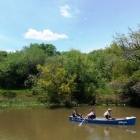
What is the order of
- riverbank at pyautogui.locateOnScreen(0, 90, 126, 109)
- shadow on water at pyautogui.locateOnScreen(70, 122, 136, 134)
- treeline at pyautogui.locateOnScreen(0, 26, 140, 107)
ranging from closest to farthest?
shadow on water at pyautogui.locateOnScreen(70, 122, 136, 134) → treeline at pyautogui.locateOnScreen(0, 26, 140, 107) → riverbank at pyautogui.locateOnScreen(0, 90, 126, 109)

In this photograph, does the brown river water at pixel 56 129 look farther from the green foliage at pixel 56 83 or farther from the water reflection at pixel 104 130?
the green foliage at pixel 56 83

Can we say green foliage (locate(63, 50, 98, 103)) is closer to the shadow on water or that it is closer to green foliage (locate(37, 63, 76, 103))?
green foliage (locate(37, 63, 76, 103))

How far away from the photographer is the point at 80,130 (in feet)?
73.7

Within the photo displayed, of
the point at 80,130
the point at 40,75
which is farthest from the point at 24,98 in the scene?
the point at 80,130

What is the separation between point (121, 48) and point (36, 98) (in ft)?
53.3

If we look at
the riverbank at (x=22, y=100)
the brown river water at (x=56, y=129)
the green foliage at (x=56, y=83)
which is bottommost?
the brown river water at (x=56, y=129)

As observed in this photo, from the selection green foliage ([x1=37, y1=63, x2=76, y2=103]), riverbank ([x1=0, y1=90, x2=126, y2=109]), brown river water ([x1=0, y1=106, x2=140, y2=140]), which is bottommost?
brown river water ([x1=0, y1=106, x2=140, y2=140])

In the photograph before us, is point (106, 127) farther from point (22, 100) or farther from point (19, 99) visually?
point (19, 99)

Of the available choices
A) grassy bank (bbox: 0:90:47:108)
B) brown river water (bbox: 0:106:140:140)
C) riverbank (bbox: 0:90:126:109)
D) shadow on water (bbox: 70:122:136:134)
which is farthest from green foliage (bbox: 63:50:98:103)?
shadow on water (bbox: 70:122:136:134)

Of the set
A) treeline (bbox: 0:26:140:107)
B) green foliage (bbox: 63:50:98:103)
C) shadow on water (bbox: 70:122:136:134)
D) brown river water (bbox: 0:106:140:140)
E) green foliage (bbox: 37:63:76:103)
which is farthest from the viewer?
green foliage (bbox: 63:50:98:103)

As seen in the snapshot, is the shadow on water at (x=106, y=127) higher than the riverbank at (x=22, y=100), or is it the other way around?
the riverbank at (x=22, y=100)

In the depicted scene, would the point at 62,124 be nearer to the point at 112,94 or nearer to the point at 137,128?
the point at 137,128

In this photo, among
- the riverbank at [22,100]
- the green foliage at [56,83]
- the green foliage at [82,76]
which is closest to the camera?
the green foliage at [56,83]

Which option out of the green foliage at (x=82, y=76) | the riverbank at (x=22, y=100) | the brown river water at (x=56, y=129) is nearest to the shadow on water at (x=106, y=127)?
the brown river water at (x=56, y=129)
